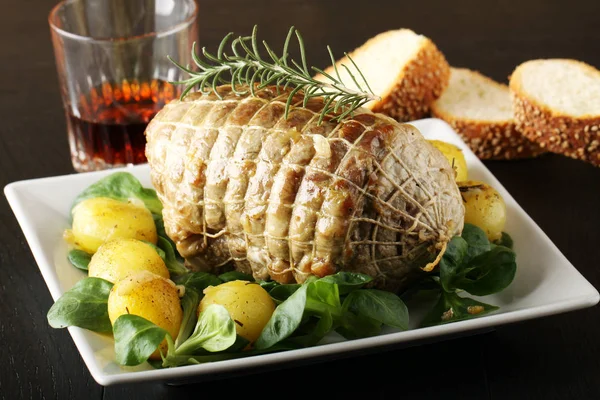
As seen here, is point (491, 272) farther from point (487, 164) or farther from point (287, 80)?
point (487, 164)

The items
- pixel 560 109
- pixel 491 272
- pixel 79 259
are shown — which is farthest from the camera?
pixel 560 109

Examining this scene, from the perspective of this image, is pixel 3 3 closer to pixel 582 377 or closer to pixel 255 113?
pixel 255 113

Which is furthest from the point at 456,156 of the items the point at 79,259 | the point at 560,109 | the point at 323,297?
the point at 79,259

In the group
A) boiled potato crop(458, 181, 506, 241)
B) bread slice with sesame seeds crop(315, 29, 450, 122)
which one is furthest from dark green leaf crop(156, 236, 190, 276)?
bread slice with sesame seeds crop(315, 29, 450, 122)

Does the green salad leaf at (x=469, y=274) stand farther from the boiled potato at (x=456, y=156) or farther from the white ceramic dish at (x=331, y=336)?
the boiled potato at (x=456, y=156)

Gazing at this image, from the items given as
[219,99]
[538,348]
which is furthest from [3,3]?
[538,348]
